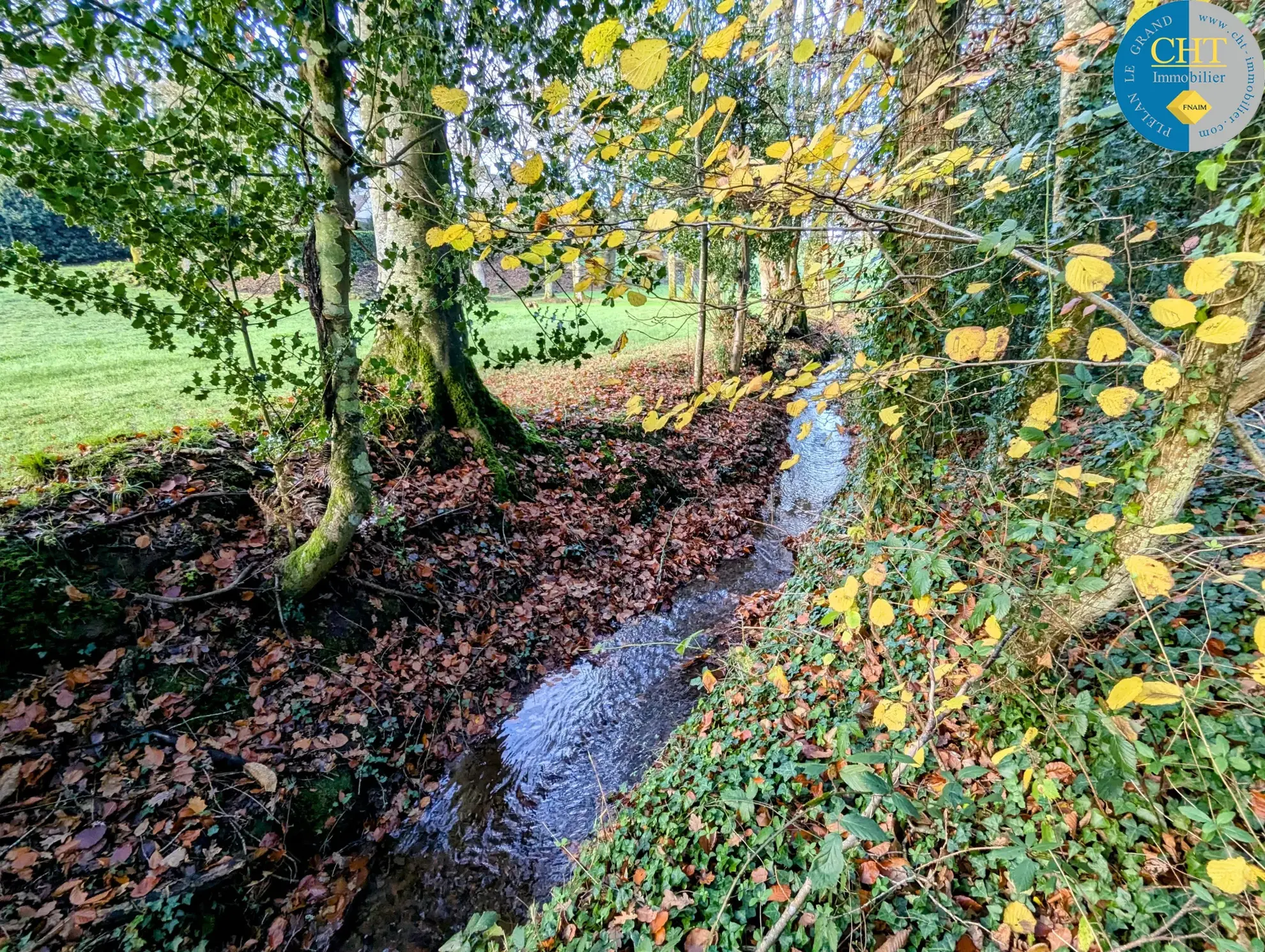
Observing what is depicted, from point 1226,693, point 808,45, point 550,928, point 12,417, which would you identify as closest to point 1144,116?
point 808,45

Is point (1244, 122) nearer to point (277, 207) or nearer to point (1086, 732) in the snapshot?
point (1086, 732)

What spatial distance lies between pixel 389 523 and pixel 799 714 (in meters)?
4.22

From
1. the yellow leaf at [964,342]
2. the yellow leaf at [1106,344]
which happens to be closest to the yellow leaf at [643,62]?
the yellow leaf at [964,342]

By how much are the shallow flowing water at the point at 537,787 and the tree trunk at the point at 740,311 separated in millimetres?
7095

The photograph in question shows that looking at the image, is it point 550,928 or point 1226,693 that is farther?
point 550,928

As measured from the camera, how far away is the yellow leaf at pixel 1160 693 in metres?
1.68

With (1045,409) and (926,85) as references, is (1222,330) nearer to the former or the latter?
(1045,409)

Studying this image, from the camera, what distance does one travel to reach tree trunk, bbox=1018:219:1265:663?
1.83m

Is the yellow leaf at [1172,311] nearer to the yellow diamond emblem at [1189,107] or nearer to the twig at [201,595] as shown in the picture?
the yellow diamond emblem at [1189,107]

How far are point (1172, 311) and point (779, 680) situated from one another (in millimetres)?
Result: 2501

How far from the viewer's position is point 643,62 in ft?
5.08

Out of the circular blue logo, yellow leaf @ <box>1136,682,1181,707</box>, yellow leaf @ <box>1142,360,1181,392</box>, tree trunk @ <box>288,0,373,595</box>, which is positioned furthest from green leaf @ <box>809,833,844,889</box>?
tree trunk @ <box>288,0,373,595</box>

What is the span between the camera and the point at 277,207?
3539 mm

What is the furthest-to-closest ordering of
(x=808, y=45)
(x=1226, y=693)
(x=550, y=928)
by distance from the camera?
(x=550, y=928) < (x=1226, y=693) < (x=808, y=45)
